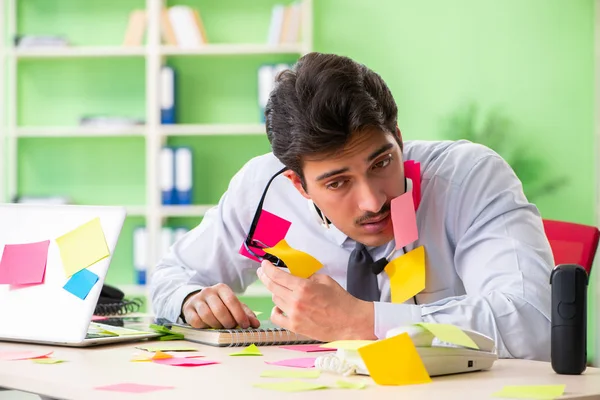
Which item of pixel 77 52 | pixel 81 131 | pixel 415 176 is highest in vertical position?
pixel 77 52

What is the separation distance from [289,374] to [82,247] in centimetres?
55

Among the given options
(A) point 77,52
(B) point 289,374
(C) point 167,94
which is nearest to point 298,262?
(B) point 289,374

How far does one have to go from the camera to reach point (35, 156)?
4.83 meters

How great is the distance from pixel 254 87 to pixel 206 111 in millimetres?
296

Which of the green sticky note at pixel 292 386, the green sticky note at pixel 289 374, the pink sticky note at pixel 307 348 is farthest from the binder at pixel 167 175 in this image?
the green sticky note at pixel 292 386

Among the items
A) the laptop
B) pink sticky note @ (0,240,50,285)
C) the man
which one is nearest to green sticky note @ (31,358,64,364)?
the laptop

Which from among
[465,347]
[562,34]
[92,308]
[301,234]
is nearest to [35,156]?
[562,34]

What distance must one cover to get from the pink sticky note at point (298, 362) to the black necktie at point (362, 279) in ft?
1.43

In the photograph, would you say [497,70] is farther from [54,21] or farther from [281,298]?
[281,298]

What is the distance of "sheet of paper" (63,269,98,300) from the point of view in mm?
1528

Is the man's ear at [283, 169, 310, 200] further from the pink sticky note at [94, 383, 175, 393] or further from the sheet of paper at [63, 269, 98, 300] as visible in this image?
the pink sticky note at [94, 383, 175, 393]

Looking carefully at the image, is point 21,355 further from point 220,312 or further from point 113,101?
point 113,101

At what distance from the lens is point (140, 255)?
4559 millimetres

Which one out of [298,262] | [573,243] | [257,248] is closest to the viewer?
[298,262]
